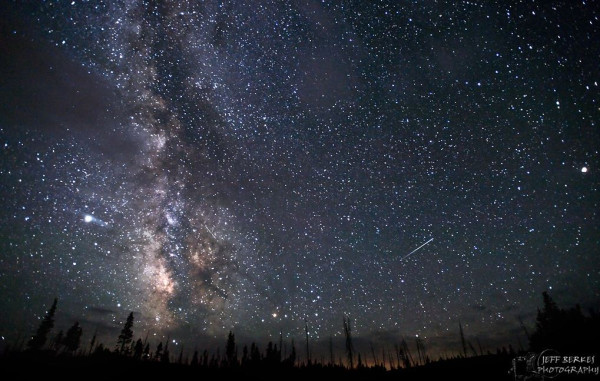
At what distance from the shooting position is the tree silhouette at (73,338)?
74750 millimetres

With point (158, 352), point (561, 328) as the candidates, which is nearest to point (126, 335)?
point (158, 352)

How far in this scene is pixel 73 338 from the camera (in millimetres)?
75500

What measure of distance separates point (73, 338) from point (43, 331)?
6.87 metres

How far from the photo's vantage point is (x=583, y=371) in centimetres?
2097

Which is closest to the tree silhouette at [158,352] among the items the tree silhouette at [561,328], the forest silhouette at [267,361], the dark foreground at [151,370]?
the forest silhouette at [267,361]

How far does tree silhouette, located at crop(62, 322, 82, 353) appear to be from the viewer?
74750mm

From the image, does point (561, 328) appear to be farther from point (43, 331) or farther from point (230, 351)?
point (43, 331)

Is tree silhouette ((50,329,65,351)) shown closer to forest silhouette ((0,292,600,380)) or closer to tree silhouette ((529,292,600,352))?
forest silhouette ((0,292,600,380))

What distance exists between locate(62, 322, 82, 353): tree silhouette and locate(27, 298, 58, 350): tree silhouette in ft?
14.9

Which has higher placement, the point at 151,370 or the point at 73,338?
the point at 73,338

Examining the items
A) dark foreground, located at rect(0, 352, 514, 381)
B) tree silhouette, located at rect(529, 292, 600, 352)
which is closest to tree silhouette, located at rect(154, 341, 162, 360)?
dark foreground, located at rect(0, 352, 514, 381)

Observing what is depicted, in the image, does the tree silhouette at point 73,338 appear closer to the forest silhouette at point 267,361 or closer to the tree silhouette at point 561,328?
the forest silhouette at point 267,361

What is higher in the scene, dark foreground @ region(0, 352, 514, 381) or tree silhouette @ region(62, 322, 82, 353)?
tree silhouette @ region(62, 322, 82, 353)

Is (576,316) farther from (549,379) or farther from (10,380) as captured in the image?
(10,380)
